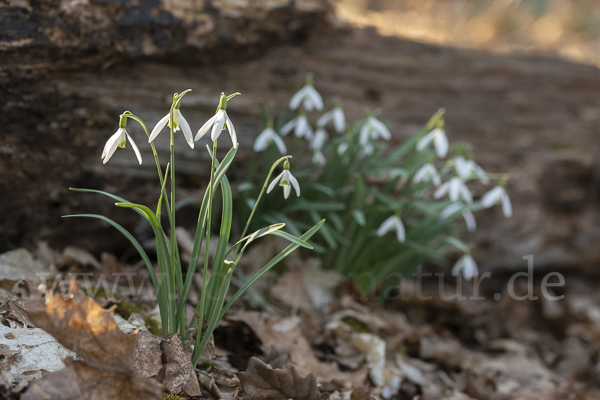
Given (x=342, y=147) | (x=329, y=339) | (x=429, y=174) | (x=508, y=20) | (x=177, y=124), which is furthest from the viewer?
(x=508, y=20)

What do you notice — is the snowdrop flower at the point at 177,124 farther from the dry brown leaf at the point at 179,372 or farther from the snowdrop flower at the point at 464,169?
the snowdrop flower at the point at 464,169

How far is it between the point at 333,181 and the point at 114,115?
1045 mm

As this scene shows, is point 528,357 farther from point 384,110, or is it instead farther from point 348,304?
point 384,110

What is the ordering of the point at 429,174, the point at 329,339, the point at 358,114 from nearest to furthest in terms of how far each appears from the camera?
Result: the point at 329,339 → the point at 429,174 → the point at 358,114

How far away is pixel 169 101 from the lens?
2.12 meters

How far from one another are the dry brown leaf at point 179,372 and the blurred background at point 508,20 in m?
5.96

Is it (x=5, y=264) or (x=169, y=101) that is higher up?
(x=169, y=101)

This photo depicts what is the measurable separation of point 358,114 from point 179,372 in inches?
78.5

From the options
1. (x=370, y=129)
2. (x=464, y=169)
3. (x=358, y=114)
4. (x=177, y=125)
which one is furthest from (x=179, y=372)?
(x=358, y=114)

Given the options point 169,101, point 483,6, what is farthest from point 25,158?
point 483,6

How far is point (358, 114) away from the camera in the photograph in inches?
109

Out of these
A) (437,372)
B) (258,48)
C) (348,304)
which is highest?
(258,48)

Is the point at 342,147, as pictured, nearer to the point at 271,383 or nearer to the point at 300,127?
the point at 300,127

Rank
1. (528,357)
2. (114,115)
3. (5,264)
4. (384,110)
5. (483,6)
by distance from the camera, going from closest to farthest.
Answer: (5,264)
(114,115)
(528,357)
(384,110)
(483,6)
